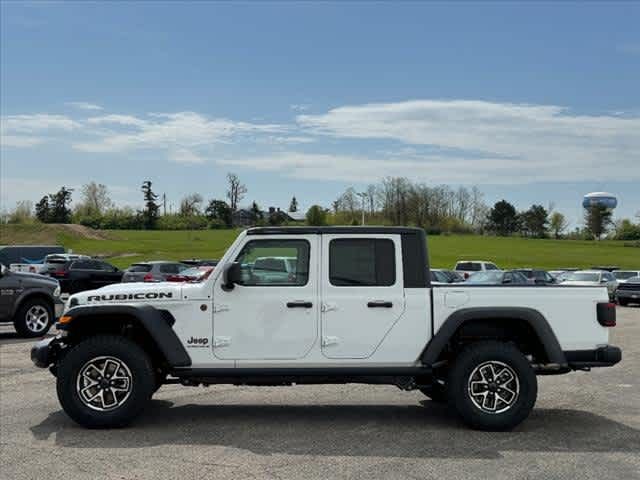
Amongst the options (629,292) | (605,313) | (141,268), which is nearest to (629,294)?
(629,292)

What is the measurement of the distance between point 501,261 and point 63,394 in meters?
80.4

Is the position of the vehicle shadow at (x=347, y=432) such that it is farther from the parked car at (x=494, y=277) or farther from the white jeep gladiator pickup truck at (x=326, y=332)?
the parked car at (x=494, y=277)

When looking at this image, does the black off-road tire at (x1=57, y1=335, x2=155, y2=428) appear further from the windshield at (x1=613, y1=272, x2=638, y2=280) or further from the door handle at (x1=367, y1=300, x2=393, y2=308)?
the windshield at (x1=613, y1=272, x2=638, y2=280)

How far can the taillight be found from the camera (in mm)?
7312

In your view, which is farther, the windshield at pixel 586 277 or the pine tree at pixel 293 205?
the pine tree at pixel 293 205

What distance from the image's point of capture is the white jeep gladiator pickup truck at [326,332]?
7.20 meters

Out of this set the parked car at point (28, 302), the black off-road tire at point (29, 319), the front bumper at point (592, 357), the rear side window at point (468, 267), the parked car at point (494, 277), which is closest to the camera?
the front bumper at point (592, 357)

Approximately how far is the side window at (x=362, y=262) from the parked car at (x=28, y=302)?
9.88m

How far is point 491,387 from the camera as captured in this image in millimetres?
7266

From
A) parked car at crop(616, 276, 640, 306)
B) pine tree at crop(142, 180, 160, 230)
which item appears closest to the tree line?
pine tree at crop(142, 180, 160, 230)

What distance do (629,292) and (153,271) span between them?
2115 cm

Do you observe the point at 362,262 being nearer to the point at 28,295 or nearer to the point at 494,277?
the point at 28,295

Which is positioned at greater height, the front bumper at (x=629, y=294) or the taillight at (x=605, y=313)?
Result: the taillight at (x=605, y=313)

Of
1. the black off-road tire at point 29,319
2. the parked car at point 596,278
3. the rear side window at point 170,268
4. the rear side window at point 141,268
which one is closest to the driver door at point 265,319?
the black off-road tire at point 29,319
